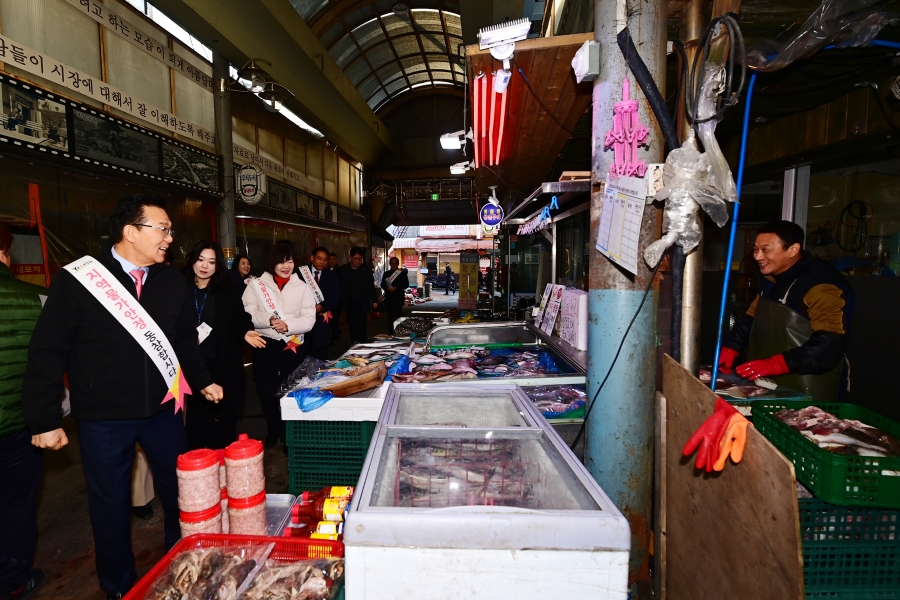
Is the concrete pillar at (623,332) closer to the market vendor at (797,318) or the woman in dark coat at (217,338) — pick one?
the market vendor at (797,318)

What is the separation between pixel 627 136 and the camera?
2.09m

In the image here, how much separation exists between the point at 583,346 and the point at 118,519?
10.1ft

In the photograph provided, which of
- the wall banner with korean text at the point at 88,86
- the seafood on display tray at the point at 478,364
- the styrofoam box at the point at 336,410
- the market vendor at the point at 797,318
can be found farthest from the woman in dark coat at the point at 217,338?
the market vendor at the point at 797,318

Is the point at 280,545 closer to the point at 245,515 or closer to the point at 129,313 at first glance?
the point at 245,515

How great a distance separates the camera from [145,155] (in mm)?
6043

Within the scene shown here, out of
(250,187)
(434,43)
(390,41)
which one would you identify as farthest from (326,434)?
(434,43)

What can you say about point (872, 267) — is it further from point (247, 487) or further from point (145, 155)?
point (145, 155)

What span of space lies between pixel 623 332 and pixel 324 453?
1.86m

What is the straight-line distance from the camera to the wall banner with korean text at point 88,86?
4327 mm

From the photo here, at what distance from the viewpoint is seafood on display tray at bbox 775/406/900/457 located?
1.78m

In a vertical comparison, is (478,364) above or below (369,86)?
below

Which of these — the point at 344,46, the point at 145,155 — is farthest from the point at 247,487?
the point at 344,46

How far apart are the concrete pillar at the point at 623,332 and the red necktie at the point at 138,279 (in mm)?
2404

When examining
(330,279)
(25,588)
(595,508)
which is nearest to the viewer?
(595,508)
